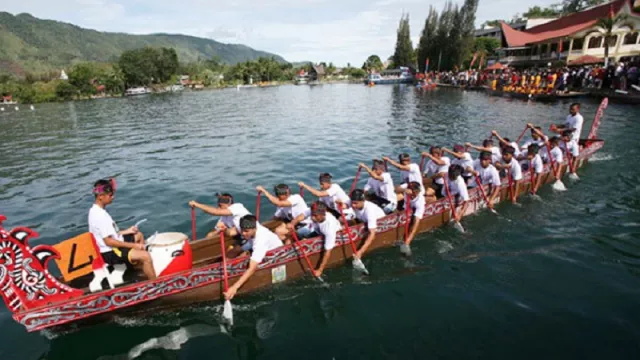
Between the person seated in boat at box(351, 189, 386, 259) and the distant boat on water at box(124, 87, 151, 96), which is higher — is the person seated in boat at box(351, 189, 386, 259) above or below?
below

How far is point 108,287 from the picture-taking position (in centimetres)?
645

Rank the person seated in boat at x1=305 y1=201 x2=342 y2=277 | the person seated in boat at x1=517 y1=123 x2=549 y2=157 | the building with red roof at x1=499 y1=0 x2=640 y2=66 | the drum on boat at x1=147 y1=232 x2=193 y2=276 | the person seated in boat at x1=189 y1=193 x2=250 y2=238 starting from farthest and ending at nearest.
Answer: the building with red roof at x1=499 y1=0 x2=640 y2=66
the person seated in boat at x1=517 y1=123 x2=549 y2=157
the person seated in boat at x1=189 y1=193 x2=250 y2=238
the person seated in boat at x1=305 y1=201 x2=342 y2=277
the drum on boat at x1=147 y1=232 x2=193 y2=276

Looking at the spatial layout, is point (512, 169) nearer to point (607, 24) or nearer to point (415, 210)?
point (415, 210)

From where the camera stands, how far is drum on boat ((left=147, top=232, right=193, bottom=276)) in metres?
6.42

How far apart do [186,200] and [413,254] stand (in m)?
9.22

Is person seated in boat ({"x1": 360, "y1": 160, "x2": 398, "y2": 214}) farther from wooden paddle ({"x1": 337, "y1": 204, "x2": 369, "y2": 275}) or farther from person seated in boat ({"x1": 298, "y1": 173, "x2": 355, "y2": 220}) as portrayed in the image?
wooden paddle ({"x1": 337, "y1": 204, "x2": 369, "y2": 275})

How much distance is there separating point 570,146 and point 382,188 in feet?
32.1

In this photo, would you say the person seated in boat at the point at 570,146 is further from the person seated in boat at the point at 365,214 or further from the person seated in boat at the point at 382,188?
the person seated in boat at the point at 365,214

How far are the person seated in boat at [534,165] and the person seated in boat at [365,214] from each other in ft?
23.0

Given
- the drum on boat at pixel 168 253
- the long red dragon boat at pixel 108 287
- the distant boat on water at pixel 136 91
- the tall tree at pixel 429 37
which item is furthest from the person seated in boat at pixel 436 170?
the distant boat on water at pixel 136 91

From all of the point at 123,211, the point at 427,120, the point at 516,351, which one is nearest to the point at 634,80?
the point at 427,120

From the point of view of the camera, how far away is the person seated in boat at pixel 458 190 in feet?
32.3

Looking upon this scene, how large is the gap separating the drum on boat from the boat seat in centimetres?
92

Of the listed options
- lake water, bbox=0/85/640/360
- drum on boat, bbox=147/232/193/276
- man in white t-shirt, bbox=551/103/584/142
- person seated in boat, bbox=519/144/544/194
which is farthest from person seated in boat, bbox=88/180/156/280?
man in white t-shirt, bbox=551/103/584/142
